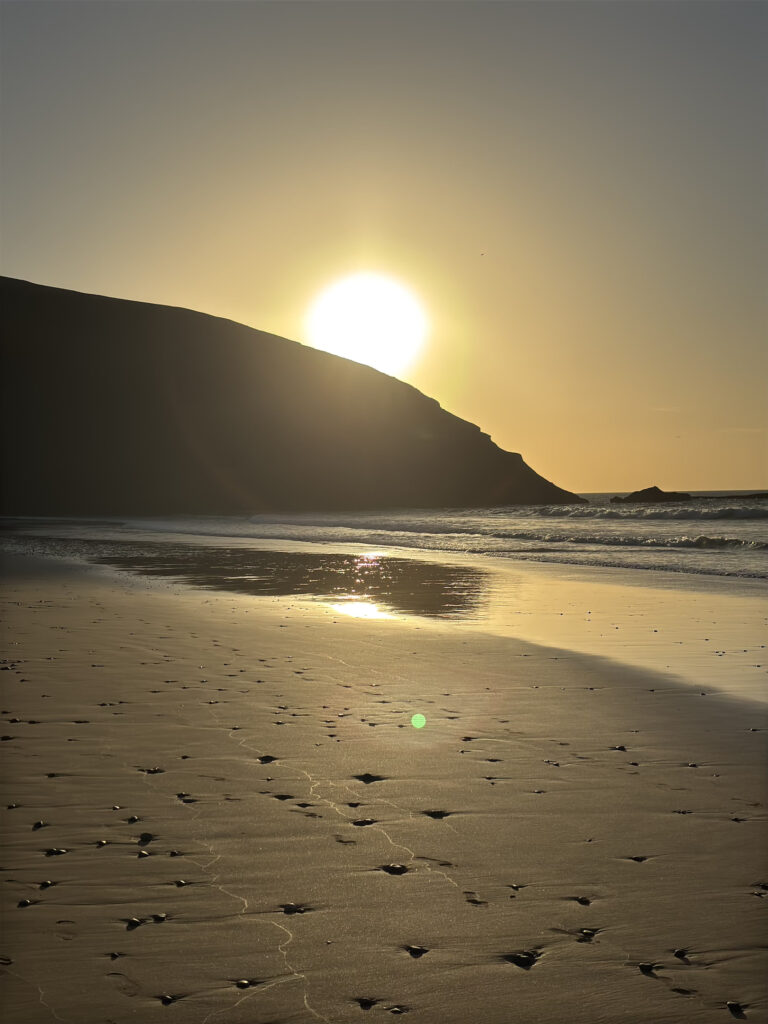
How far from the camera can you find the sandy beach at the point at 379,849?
357 centimetres

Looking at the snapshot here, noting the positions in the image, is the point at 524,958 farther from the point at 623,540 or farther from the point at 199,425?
the point at 199,425

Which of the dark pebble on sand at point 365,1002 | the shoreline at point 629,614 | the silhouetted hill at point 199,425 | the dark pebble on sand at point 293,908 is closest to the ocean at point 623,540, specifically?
the shoreline at point 629,614

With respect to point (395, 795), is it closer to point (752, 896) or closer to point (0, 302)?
point (752, 896)

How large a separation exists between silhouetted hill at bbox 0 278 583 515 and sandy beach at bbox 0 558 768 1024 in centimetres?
10235

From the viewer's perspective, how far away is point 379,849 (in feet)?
16.1

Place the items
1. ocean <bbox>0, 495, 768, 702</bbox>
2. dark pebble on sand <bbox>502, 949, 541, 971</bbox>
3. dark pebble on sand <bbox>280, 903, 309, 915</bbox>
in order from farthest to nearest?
ocean <bbox>0, 495, 768, 702</bbox> → dark pebble on sand <bbox>280, 903, 309, 915</bbox> → dark pebble on sand <bbox>502, 949, 541, 971</bbox>

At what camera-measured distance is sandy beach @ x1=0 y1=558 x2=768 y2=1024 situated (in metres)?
3.57

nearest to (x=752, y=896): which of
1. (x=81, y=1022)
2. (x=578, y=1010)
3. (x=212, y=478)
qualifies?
(x=578, y=1010)

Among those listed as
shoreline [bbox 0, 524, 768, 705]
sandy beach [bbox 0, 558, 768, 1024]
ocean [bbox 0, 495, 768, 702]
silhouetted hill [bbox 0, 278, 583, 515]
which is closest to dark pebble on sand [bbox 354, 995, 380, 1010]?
sandy beach [bbox 0, 558, 768, 1024]

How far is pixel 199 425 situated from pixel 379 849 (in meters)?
122

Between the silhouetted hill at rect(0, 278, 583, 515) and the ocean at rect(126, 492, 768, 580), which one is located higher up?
the silhouetted hill at rect(0, 278, 583, 515)

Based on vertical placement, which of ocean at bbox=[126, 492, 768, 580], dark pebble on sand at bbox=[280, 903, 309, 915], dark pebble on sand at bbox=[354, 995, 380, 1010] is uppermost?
ocean at bbox=[126, 492, 768, 580]

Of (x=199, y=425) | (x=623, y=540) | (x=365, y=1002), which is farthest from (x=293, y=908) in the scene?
(x=199, y=425)

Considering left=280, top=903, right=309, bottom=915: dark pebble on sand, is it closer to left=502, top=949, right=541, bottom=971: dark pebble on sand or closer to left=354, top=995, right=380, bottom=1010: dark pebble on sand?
left=354, top=995, right=380, bottom=1010: dark pebble on sand
